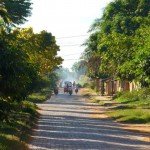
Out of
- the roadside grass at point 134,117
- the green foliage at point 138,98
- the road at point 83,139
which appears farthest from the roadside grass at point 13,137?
the green foliage at point 138,98

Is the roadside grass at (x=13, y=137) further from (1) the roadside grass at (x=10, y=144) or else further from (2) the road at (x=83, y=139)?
(2) the road at (x=83, y=139)

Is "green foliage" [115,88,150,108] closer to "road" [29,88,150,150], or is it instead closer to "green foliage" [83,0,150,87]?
"green foliage" [83,0,150,87]

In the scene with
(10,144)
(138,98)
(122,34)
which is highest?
(122,34)

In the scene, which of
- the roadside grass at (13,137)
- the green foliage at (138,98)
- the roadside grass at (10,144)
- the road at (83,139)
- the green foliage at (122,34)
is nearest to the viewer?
the roadside grass at (10,144)

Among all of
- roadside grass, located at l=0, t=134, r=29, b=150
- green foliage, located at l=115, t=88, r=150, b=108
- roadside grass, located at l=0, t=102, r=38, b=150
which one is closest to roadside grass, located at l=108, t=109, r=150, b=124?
green foliage, located at l=115, t=88, r=150, b=108

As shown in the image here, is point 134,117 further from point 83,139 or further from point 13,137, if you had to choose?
point 13,137

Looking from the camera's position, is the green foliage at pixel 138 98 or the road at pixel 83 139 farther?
the green foliage at pixel 138 98

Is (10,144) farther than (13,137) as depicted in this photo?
No

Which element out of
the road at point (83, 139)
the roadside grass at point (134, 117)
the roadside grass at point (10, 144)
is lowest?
the road at point (83, 139)

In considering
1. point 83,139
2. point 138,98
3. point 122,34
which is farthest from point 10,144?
point 138,98

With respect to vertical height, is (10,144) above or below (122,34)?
below

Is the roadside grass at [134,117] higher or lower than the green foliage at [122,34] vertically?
lower

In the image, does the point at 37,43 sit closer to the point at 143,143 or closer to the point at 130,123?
the point at 130,123

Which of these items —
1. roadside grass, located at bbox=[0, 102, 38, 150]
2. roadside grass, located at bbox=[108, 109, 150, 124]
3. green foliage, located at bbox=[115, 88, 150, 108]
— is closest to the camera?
roadside grass, located at bbox=[0, 102, 38, 150]
